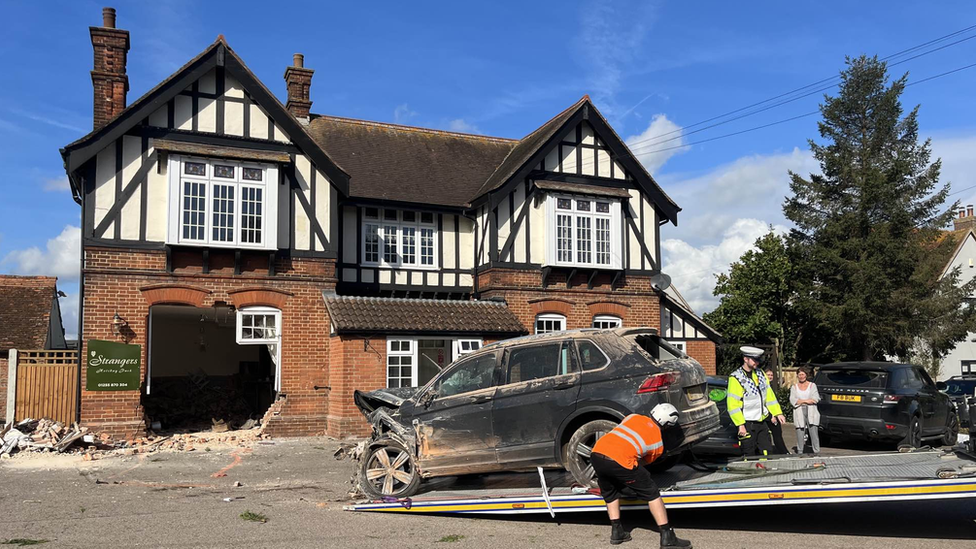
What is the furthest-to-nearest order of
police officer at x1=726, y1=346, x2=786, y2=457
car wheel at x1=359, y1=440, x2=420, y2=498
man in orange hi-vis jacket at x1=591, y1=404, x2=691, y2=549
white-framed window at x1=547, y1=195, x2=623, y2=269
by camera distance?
white-framed window at x1=547, y1=195, x2=623, y2=269 → police officer at x1=726, y1=346, x2=786, y2=457 → car wheel at x1=359, y1=440, x2=420, y2=498 → man in orange hi-vis jacket at x1=591, y1=404, x2=691, y2=549

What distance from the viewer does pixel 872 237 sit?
25.7m

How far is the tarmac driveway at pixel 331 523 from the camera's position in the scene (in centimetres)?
725

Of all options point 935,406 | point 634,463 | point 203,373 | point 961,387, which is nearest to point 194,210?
point 203,373

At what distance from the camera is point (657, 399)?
7.81 meters

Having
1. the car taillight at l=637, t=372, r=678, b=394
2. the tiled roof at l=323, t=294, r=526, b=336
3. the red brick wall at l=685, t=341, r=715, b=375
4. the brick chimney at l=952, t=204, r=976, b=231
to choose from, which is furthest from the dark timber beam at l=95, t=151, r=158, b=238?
the brick chimney at l=952, t=204, r=976, b=231

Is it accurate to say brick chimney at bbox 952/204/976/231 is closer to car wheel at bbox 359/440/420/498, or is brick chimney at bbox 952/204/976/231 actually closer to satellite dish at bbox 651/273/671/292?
satellite dish at bbox 651/273/671/292

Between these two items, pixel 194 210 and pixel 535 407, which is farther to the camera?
pixel 194 210

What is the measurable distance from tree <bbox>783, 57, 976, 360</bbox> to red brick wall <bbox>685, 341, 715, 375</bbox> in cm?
590

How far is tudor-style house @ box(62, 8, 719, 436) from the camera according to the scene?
16.0m

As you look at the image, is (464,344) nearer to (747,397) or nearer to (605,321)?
(605,321)

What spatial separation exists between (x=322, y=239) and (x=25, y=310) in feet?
44.7

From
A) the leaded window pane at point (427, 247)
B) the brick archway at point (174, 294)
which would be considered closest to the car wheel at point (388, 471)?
the brick archway at point (174, 294)

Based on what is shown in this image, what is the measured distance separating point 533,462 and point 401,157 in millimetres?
14639

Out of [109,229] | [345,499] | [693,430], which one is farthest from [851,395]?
[109,229]
